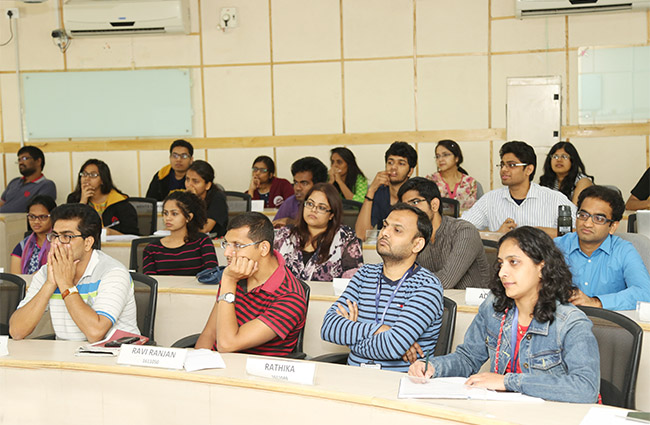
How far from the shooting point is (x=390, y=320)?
2479mm

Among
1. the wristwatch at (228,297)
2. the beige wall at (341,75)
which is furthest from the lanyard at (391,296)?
the beige wall at (341,75)

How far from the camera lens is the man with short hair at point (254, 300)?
243cm

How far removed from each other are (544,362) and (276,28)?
6.00m

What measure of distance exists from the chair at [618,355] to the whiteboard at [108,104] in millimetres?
6087

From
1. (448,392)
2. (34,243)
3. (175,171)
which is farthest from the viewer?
(175,171)

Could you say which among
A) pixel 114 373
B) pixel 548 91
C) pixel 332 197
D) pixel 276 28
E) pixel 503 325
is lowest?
Answer: pixel 114 373

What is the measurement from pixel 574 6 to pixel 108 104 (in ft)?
16.3

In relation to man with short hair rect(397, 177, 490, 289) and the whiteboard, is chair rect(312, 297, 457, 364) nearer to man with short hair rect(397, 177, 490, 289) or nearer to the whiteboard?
man with short hair rect(397, 177, 490, 289)

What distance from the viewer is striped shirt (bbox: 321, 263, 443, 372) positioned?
7.79ft

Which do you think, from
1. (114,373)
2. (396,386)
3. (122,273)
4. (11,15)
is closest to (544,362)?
(396,386)

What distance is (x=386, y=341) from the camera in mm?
2369

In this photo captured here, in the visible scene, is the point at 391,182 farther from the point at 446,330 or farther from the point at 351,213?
the point at 446,330

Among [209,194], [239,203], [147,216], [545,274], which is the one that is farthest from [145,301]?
[239,203]

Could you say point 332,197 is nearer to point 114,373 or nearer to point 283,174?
point 114,373
